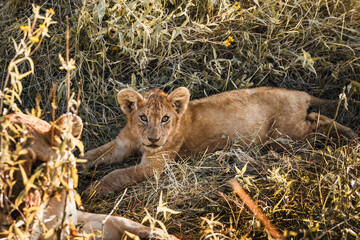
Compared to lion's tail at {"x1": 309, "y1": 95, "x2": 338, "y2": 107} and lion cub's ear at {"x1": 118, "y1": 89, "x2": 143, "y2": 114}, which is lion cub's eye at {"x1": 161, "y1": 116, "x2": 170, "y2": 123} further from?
lion's tail at {"x1": 309, "y1": 95, "x2": 338, "y2": 107}

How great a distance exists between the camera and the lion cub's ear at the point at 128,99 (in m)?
4.29

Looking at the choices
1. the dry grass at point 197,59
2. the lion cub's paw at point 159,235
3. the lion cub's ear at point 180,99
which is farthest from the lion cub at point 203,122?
the lion cub's paw at point 159,235

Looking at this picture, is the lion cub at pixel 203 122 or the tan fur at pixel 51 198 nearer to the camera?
the tan fur at pixel 51 198

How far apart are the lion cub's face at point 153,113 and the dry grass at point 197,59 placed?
0.35 m

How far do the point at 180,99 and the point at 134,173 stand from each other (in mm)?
906

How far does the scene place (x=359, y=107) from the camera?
488 centimetres

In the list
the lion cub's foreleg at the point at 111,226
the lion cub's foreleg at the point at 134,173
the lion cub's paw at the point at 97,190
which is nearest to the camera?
the lion cub's foreleg at the point at 111,226

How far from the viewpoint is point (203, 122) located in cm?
459

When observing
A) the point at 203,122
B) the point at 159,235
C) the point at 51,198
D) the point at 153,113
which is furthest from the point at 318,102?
the point at 51,198

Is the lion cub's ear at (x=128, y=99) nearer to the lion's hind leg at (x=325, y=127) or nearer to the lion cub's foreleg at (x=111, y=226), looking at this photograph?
the lion cub's foreleg at (x=111, y=226)

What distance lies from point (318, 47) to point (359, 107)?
0.91m

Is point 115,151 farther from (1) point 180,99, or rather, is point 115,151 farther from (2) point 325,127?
(2) point 325,127

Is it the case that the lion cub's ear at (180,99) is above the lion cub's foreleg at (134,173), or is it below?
above

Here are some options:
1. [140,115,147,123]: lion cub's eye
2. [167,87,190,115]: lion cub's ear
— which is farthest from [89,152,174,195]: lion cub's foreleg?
[167,87,190,115]: lion cub's ear
